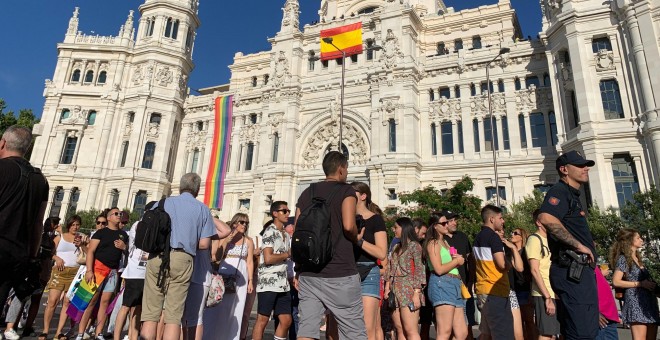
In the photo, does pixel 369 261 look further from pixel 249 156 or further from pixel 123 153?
pixel 123 153

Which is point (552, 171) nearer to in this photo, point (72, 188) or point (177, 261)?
point (177, 261)

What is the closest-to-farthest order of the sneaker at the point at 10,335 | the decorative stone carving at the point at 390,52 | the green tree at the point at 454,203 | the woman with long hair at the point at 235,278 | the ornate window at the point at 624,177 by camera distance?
the woman with long hair at the point at 235,278 < the sneaker at the point at 10,335 < the green tree at the point at 454,203 < the ornate window at the point at 624,177 < the decorative stone carving at the point at 390,52

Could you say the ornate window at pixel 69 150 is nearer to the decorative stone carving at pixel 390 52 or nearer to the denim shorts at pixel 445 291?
the decorative stone carving at pixel 390 52

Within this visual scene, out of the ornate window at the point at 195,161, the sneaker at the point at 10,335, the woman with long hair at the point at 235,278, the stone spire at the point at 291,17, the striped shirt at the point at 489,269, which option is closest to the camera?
the striped shirt at the point at 489,269

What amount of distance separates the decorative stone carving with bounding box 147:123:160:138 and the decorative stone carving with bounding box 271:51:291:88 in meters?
12.3

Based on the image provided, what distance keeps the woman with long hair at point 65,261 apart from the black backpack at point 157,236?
4.17 metres

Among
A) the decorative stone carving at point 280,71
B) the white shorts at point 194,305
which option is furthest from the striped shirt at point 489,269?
the decorative stone carving at point 280,71

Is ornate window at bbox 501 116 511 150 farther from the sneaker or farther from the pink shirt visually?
the sneaker

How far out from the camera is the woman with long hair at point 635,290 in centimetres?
568

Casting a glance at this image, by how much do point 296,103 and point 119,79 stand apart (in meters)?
19.0

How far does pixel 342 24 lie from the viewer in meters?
35.3

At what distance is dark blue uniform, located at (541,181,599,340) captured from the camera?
3795 millimetres

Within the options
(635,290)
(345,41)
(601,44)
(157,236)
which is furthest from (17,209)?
(345,41)

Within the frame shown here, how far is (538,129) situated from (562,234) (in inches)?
1059
